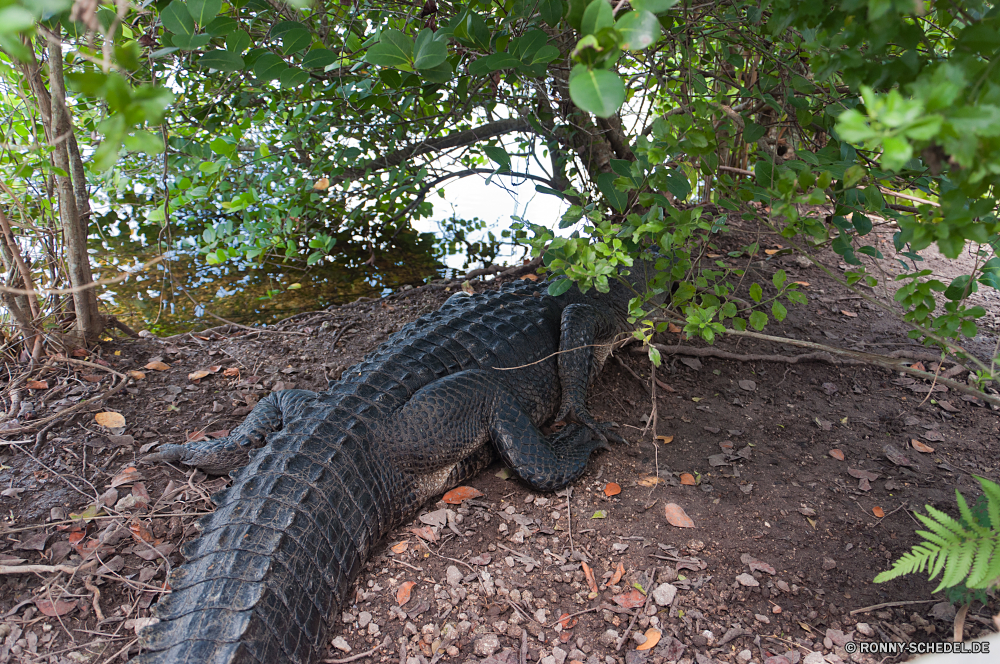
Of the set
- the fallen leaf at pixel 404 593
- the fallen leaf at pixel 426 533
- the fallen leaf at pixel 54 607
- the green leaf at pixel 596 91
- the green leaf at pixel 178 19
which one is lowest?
the fallen leaf at pixel 404 593

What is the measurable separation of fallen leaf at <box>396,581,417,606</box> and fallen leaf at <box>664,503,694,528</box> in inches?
49.9

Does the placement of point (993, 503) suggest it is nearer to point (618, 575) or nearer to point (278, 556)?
point (618, 575)

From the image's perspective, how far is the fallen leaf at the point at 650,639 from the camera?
6.92 ft

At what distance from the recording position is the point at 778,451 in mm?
3084

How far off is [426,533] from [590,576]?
32.0 inches

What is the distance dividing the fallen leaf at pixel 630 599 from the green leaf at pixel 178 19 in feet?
8.85

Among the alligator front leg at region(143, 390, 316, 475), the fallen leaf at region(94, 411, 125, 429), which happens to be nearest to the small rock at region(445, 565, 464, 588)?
the alligator front leg at region(143, 390, 316, 475)

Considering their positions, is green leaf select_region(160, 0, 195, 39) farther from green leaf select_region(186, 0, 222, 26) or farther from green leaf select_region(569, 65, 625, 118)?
green leaf select_region(569, 65, 625, 118)

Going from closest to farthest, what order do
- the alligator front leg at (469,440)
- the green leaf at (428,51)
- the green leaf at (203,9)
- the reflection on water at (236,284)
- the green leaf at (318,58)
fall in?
the green leaf at (203,9) → the green leaf at (428,51) → the green leaf at (318,58) → the alligator front leg at (469,440) → the reflection on water at (236,284)

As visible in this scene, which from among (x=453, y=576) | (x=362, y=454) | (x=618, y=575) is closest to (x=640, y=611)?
(x=618, y=575)

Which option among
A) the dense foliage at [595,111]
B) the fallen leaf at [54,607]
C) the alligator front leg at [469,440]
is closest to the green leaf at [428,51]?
the dense foliage at [595,111]

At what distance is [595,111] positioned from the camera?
1.17m

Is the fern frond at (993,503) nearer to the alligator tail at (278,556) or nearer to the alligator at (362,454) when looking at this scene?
the alligator at (362,454)

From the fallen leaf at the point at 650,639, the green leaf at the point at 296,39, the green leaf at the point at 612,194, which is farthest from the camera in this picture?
the green leaf at the point at 612,194
